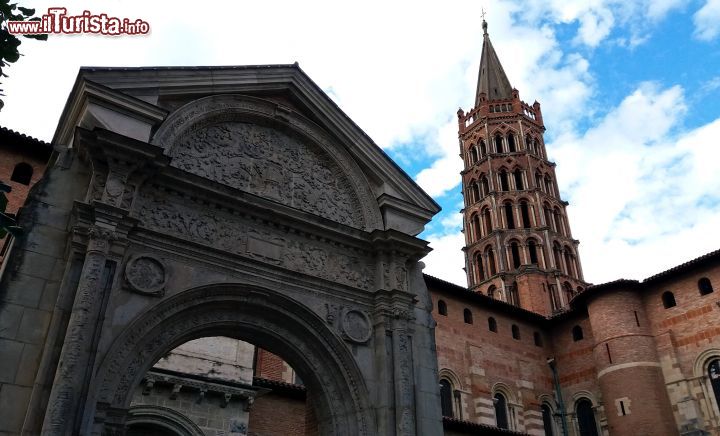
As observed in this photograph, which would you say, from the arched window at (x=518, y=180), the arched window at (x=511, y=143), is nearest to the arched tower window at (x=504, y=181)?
the arched window at (x=518, y=180)

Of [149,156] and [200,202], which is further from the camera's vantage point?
[200,202]

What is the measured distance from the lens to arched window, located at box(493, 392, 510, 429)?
3108cm

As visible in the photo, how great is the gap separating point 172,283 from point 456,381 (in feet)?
73.5

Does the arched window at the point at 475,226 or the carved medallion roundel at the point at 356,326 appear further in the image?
the arched window at the point at 475,226

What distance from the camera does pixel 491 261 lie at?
51.3 m

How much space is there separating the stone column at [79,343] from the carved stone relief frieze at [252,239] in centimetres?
115

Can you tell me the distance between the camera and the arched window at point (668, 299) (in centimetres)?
2933

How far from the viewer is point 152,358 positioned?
1005 centimetres

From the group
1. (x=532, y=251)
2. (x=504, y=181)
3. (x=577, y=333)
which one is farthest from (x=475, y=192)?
(x=577, y=333)

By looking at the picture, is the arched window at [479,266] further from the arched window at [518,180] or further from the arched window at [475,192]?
the arched window at [518,180]

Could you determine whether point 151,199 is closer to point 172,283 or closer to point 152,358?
point 172,283

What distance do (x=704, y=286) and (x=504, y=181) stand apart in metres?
27.7

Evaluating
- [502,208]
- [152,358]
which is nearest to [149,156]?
[152,358]

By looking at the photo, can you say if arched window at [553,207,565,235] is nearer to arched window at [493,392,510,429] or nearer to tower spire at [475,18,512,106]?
tower spire at [475,18,512,106]
